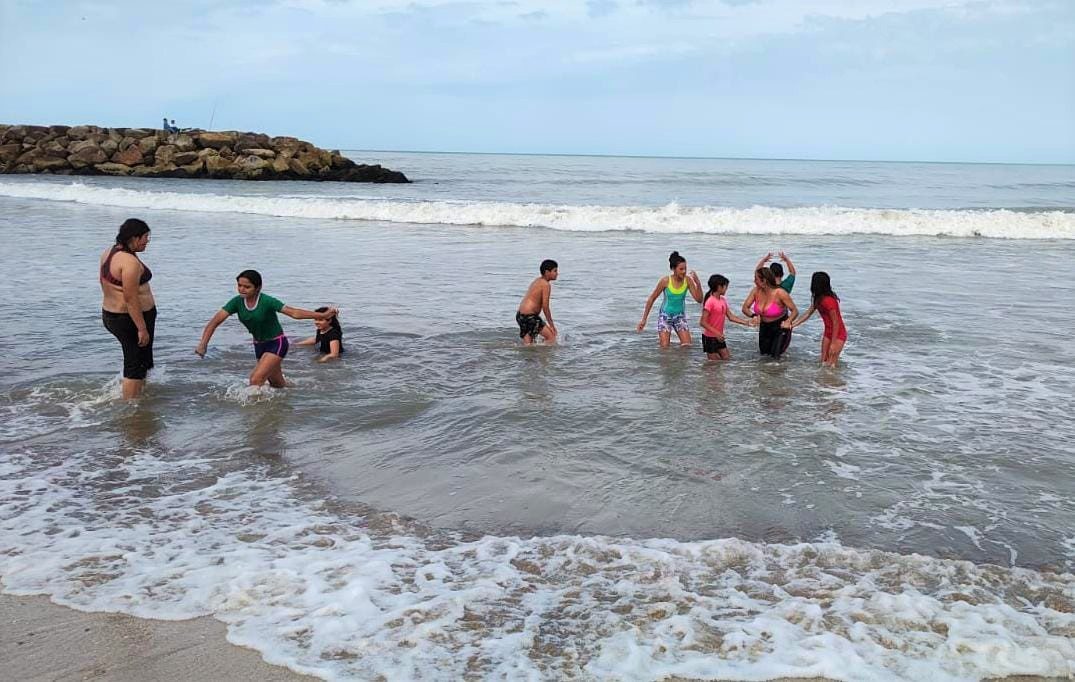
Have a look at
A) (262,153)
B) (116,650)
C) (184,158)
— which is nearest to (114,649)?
(116,650)

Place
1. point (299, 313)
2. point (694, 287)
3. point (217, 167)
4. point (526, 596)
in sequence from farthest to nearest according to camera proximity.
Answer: point (217, 167) → point (694, 287) → point (299, 313) → point (526, 596)

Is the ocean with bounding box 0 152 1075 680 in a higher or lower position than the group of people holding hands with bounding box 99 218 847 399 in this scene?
lower

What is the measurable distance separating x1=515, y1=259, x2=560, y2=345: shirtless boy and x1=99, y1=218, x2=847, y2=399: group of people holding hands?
1cm

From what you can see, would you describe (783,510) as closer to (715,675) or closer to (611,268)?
(715,675)

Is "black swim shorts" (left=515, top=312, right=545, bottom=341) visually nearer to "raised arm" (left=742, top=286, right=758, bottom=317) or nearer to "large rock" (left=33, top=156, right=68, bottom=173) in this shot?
"raised arm" (left=742, top=286, right=758, bottom=317)

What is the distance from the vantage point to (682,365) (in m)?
9.44

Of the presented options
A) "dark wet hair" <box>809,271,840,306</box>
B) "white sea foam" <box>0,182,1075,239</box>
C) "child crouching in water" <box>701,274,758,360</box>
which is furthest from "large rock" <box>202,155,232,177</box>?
"dark wet hair" <box>809,271,840,306</box>

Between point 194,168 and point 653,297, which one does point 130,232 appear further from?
point 194,168

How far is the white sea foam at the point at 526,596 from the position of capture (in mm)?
3713

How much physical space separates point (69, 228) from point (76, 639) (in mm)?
22112

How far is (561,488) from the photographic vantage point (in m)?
5.77

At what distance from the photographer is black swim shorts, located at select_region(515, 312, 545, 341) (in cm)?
1030

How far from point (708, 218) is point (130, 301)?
→ 20.7m

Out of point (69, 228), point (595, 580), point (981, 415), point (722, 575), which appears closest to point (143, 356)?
point (595, 580)
